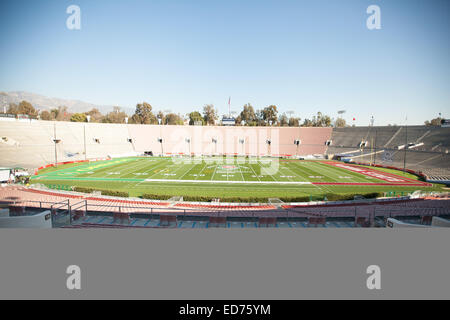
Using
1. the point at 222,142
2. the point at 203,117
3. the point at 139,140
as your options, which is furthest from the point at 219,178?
the point at 203,117

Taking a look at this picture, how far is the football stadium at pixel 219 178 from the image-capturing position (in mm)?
10688

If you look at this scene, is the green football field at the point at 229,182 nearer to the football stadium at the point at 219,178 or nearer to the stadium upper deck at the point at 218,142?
→ the football stadium at the point at 219,178

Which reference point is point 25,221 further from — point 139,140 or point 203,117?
point 203,117

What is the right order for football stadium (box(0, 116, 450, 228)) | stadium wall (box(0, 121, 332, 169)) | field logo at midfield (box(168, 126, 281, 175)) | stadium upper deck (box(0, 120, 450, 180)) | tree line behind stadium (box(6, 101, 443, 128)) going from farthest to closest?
1. tree line behind stadium (box(6, 101, 443, 128))
2. field logo at midfield (box(168, 126, 281, 175))
3. stadium wall (box(0, 121, 332, 169))
4. stadium upper deck (box(0, 120, 450, 180))
5. football stadium (box(0, 116, 450, 228))

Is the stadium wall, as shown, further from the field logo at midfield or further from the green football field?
the green football field

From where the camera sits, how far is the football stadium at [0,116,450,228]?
35.1 ft

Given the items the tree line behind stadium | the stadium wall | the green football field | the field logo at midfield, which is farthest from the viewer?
the tree line behind stadium

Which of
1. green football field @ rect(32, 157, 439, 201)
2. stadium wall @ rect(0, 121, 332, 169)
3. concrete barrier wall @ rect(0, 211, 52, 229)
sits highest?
stadium wall @ rect(0, 121, 332, 169)

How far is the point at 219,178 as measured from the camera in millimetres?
26078

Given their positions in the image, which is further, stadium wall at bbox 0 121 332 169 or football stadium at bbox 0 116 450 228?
stadium wall at bbox 0 121 332 169

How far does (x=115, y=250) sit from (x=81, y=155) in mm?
44255

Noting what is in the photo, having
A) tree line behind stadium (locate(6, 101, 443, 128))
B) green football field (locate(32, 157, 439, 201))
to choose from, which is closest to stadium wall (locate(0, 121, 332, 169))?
green football field (locate(32, 157, 439, 201))
